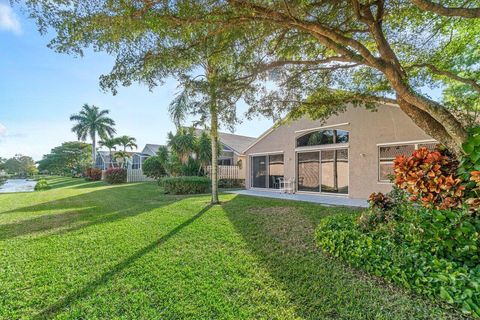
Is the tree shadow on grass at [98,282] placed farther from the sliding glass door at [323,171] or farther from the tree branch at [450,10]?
the sliding glass door at [323,171]

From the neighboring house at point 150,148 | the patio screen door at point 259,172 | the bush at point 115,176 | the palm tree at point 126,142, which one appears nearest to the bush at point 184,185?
the patio screen door at point 259,172

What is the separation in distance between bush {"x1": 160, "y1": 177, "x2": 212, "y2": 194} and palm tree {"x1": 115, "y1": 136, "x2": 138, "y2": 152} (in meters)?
21.9

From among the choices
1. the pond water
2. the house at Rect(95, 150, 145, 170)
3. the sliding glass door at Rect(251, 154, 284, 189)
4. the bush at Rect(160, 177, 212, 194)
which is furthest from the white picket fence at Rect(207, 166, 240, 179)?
the pond water

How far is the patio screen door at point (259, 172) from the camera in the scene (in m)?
17.7

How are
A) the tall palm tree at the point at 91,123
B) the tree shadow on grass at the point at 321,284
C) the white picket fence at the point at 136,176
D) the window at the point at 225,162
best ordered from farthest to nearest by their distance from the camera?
the tall palm tree at the point at 91,123 < the white picket fence at the point at 136,176 < the window at the point at 225,162 < the tree shadow on grass at the point at 321,284

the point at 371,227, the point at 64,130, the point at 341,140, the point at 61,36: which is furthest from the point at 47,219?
the point at 64,130

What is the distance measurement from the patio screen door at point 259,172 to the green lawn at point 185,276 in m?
10.5

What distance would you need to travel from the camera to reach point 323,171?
1387 cm

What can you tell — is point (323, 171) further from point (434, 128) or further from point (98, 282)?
point (98, 282)

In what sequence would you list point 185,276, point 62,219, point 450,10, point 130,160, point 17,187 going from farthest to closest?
point 130,160
point 17,187
point 62,219
point 450,10
point 185,276

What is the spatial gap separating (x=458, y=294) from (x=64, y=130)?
49.9 m

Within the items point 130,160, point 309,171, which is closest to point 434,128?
point 309,171

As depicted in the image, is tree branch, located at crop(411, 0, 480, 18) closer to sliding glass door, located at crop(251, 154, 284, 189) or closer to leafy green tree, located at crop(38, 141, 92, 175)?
sliding glass door, located at crop(251, 154, 284, 189)

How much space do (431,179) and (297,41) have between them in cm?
513
